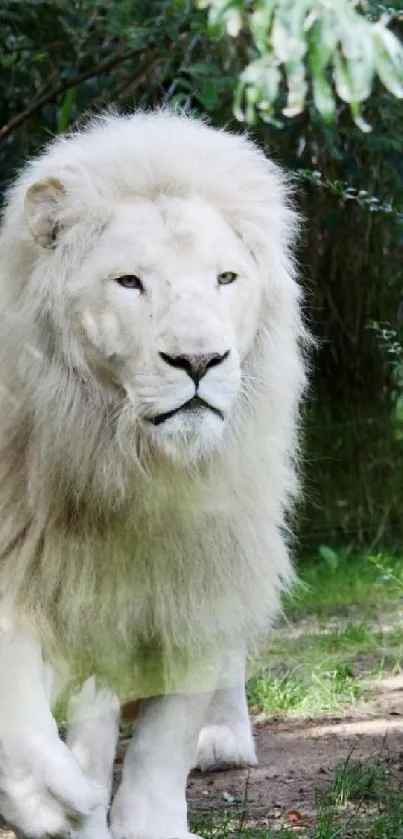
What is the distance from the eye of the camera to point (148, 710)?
350 cm

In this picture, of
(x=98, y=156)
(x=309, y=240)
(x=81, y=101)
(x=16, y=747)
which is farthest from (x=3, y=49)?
(x=16, y=747)

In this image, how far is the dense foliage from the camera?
484cm

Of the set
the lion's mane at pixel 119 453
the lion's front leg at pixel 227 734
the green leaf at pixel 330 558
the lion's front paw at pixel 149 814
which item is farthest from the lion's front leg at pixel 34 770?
the green leaf at pixel 330 558

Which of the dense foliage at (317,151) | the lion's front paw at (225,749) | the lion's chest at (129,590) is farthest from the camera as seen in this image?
the dense foliage at (317,151)

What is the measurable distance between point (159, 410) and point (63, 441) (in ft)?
1.08

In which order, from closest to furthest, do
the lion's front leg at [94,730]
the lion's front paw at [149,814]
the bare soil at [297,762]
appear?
the lion's front paw at [149,814] → the lion's front leg at [94,730] → the bare soil at [297,762]

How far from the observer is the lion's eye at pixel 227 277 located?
3079 millimetres

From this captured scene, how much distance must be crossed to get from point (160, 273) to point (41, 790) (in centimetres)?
95

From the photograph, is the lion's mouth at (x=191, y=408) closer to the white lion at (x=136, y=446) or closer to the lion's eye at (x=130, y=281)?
the white lion at (x=136, y=446)

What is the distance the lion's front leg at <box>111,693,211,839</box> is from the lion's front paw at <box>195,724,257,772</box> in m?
0.65

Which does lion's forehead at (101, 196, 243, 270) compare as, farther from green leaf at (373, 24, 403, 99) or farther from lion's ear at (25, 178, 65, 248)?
green leaf at (373, 24, 403, 99)

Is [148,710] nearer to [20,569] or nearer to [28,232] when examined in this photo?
[20,569]

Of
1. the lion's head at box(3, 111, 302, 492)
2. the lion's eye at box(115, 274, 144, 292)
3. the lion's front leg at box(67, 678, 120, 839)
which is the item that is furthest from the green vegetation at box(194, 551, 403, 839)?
the lion's eye at box(115, 274, 144, 292)

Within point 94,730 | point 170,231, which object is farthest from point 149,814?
point 170,231
